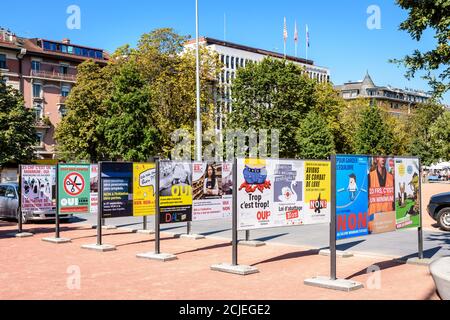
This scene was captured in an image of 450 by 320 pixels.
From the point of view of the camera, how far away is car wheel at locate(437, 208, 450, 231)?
16.8 metres

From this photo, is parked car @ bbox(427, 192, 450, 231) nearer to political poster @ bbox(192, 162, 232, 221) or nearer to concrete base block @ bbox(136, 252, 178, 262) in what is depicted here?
political poster @ bbox(192, 162, 232, 221)

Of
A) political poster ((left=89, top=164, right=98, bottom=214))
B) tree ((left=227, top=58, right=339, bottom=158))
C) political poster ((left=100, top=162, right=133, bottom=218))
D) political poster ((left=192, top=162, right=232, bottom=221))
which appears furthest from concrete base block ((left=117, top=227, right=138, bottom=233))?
tree ((left=227, top=58, right=339, bottom=158))

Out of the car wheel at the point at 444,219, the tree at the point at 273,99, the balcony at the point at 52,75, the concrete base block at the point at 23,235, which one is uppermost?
the balcony at the point at 52,75

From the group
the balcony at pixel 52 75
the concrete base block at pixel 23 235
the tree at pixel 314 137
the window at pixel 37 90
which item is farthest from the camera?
the window at pixel 37 90

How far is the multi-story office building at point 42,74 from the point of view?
197 ft

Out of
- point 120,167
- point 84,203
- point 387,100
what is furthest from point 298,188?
point 387,100

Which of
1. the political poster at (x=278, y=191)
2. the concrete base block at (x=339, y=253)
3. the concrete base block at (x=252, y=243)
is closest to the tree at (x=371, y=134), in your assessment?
the concrete base block at (x=252, y=243)

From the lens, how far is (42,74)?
205ft

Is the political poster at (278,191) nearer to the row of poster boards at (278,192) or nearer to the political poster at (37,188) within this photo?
the row of poster boards at (278,192)

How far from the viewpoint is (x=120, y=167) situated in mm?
14195

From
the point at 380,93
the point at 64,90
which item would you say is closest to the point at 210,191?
the point at 64,90

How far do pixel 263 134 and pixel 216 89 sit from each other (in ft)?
22.8

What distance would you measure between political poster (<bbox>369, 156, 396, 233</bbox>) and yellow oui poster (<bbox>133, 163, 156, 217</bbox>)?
6626 mm

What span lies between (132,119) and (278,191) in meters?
35.3
